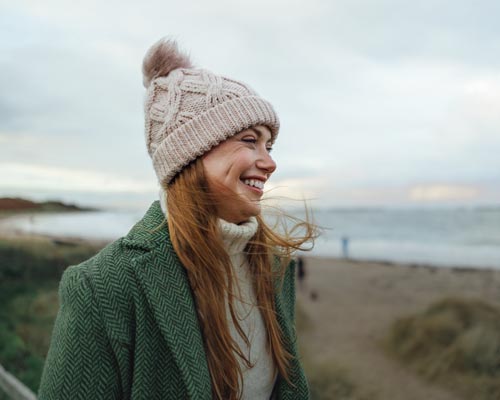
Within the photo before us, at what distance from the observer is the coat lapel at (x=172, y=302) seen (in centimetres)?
121

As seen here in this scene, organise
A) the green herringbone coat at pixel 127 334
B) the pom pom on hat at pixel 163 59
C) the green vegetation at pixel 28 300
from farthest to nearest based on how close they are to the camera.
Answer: the green vegetation at pixel 28 300 < the pom pom on hat at pixel 163 59 < the green herringbone coat at pixel 127 334

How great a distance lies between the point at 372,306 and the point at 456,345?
4047mm

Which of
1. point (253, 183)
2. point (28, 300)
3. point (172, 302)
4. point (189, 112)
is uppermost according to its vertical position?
point (189, 112)

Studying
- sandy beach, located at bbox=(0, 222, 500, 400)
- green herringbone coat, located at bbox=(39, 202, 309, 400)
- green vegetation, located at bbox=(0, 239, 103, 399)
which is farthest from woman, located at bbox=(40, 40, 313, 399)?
sandy beach, located at bbox=(0, 222, 500, 400)

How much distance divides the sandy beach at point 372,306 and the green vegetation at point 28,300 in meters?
3.69

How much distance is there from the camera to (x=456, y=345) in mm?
5516

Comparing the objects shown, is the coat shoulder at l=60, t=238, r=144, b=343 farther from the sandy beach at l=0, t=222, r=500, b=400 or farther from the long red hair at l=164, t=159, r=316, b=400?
the sandy beach at l=0, t=222, r=500, b=400

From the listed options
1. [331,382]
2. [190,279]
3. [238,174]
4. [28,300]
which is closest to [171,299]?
[190,279]

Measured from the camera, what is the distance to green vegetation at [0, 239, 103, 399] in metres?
4.50

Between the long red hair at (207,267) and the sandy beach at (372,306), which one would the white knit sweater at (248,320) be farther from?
the sandy beach at (372,306)

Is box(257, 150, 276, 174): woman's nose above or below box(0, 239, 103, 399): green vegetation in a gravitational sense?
above

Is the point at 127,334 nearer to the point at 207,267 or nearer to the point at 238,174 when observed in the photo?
the point at 207,267

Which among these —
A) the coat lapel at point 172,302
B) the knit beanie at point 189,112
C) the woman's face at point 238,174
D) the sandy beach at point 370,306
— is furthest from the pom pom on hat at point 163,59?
the sandy beach at point 370,306

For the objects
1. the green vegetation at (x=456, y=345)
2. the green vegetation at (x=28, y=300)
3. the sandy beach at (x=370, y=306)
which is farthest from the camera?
the sandy beach at (x=370, y=306)
